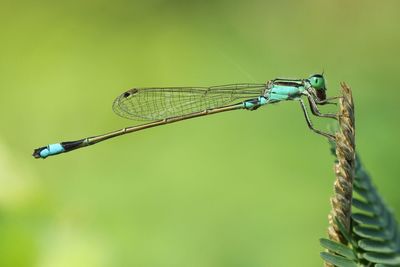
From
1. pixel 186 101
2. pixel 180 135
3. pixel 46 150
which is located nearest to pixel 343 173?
pixel 186 101

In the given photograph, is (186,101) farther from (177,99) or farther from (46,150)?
(46,150)

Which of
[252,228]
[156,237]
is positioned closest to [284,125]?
[252,228]

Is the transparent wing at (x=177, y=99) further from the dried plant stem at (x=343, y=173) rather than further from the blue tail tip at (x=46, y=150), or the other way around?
the dried plant stem at (x=343, y=173)

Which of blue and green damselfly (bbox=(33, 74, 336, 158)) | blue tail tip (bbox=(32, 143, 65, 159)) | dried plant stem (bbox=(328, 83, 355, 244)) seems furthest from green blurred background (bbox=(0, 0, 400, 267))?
dried plant stem (bbox=(328, 83, 355, 244))

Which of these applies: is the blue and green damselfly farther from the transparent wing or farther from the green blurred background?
the green blurred background

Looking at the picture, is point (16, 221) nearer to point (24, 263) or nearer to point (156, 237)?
point (24, 263)

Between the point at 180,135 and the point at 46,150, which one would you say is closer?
the point at 46,150
